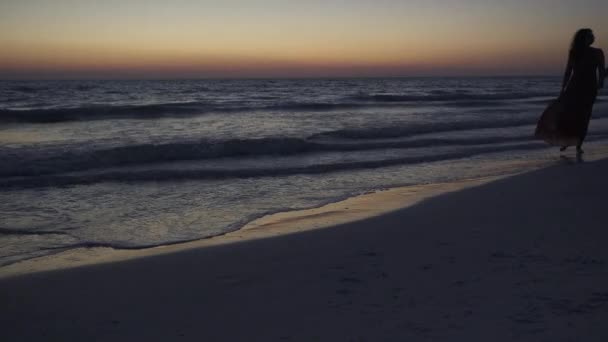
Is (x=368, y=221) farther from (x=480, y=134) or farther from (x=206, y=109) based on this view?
(x=206, y=109)

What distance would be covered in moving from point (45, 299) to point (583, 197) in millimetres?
4946

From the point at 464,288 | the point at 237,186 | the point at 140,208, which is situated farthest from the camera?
the point at 237,186

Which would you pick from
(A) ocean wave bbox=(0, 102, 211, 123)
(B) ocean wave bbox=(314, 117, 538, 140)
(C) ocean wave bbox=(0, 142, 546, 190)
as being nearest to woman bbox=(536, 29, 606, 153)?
(C) ocean wave bbox=(0, 142, 546, 190)

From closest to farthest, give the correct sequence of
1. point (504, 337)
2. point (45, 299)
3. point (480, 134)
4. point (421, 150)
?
point (504, 337)
point (45, 299)
point (421, 150)
point (480, 134)

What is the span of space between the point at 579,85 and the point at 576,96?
0.18 meters

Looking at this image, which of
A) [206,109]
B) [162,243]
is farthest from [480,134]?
[206,109]

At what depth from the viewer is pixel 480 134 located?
13727mm

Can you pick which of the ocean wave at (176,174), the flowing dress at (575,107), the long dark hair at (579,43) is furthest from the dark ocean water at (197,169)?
the long dark hair at (579,43)

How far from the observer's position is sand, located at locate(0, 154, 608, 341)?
2.45 metres

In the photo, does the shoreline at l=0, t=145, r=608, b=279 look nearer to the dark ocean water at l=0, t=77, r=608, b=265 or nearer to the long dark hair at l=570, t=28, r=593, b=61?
the dark ocean water at l=0, t=77, r=608, b=265

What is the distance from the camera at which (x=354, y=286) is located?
2982mm

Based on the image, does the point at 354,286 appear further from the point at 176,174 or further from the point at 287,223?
the point at 176,174

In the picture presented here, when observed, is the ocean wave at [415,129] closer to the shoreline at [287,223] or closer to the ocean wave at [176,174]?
the ocean wave at [176,174]

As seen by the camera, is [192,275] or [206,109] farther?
[206,109]
